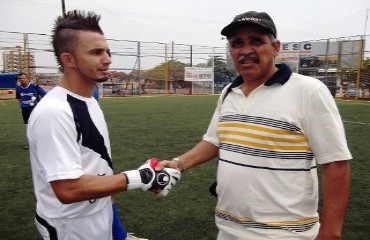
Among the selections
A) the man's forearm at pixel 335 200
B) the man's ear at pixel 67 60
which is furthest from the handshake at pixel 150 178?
the man's forearm at pixel 335 200

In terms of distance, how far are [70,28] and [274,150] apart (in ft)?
4.51

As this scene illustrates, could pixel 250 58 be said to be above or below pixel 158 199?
above

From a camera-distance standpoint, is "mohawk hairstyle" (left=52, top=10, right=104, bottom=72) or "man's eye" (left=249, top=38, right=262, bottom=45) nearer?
"mohawk hairstyle" (left=52, top=10, right=104, bottom=72)

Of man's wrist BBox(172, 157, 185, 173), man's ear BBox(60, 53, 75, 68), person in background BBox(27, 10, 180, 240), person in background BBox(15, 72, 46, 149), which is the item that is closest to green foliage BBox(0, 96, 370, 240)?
person in background BBox(15, 72, 46, 149)

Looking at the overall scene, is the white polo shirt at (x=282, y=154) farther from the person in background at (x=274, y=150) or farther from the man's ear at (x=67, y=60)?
the man's ear at (x=67, y=60)

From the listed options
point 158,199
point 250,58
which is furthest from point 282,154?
point 158,199

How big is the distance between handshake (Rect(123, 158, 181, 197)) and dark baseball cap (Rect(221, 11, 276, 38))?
3.10 ft

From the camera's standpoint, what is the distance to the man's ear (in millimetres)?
2357

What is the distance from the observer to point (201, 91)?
145 ft

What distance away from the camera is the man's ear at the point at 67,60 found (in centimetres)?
236

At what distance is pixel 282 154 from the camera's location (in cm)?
224

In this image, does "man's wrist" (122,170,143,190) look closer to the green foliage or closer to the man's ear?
the man's ear

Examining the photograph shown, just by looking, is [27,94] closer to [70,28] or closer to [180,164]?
[180,164]

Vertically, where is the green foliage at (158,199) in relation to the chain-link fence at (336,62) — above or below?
below
